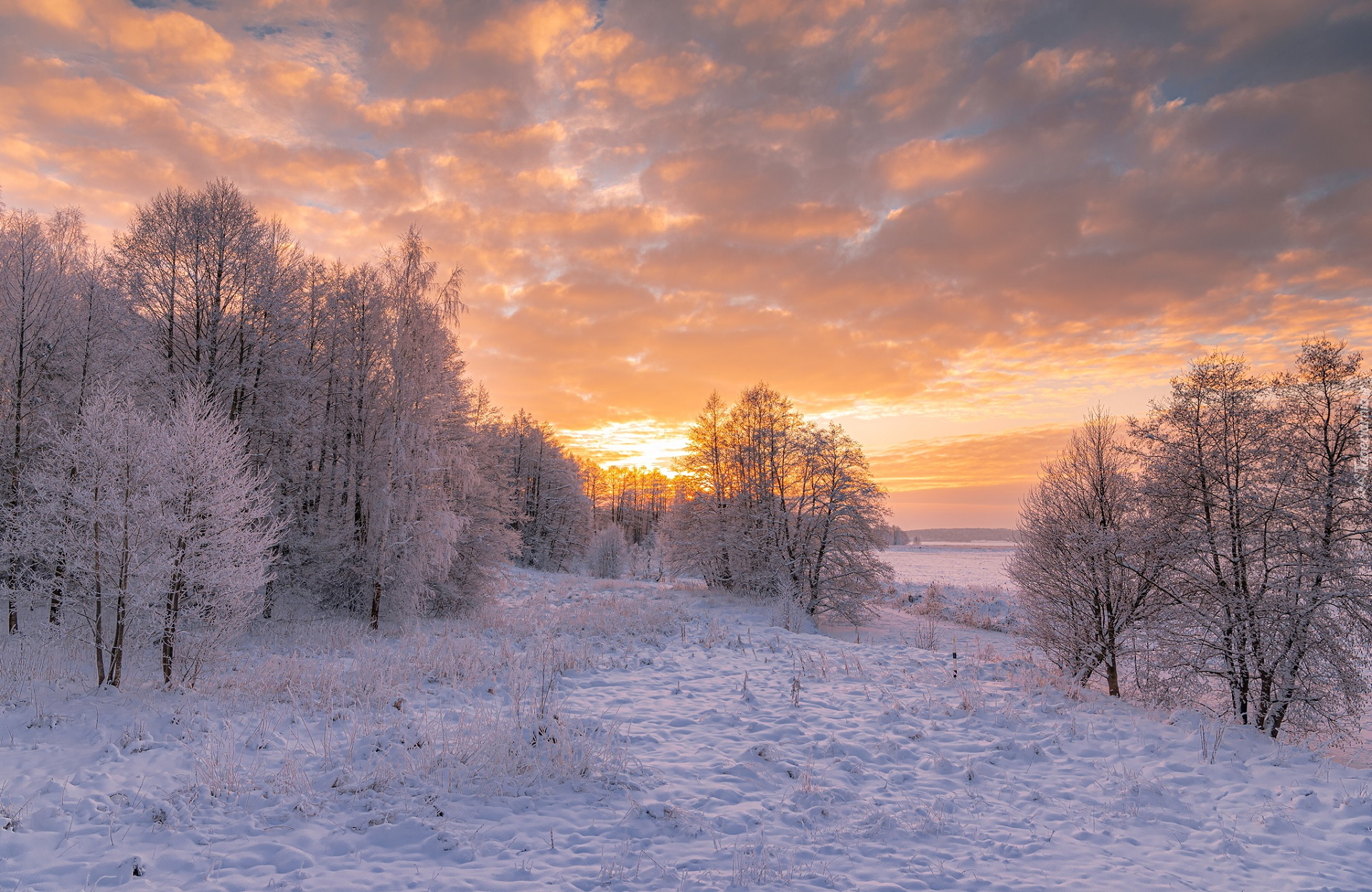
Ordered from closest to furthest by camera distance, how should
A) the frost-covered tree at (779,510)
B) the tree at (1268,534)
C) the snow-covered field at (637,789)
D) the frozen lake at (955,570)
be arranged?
the snow-covered field at (637,789) → the tree at (1268,534) → the frost-covered tree at (779,510) → the frozen lake at (955,570)

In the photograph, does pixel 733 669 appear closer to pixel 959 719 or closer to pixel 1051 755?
pixel 959 719

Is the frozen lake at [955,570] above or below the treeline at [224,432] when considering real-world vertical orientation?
below

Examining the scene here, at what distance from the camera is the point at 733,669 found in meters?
12.2

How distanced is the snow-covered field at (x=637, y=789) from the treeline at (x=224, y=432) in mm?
2089

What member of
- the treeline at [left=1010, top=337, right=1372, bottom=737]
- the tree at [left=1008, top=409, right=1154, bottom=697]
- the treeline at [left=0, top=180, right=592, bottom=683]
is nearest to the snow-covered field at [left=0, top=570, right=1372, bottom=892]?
the treeline at [left=0, top=180, right=592, bottom=683]

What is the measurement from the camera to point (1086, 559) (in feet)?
50.5

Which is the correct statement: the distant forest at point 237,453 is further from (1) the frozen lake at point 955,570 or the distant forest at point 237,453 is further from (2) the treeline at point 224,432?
(1) the frozen lake at point 955,570

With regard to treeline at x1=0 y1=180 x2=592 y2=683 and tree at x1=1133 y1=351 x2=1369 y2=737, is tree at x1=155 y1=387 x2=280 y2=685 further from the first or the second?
tree at x1=1133 y1=351 x2=1369 y2=737

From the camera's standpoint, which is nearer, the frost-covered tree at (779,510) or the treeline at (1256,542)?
the treeline at (1256,542)

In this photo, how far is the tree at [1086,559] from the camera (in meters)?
14.4

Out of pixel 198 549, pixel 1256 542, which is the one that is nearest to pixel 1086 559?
pixel 1256 542

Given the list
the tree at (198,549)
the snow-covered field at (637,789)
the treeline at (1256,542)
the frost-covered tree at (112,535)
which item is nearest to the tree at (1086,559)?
the treeline at (1256,542)

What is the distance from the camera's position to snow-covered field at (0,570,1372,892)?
4973mm

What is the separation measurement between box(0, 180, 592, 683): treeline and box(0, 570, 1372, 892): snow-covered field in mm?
2089
